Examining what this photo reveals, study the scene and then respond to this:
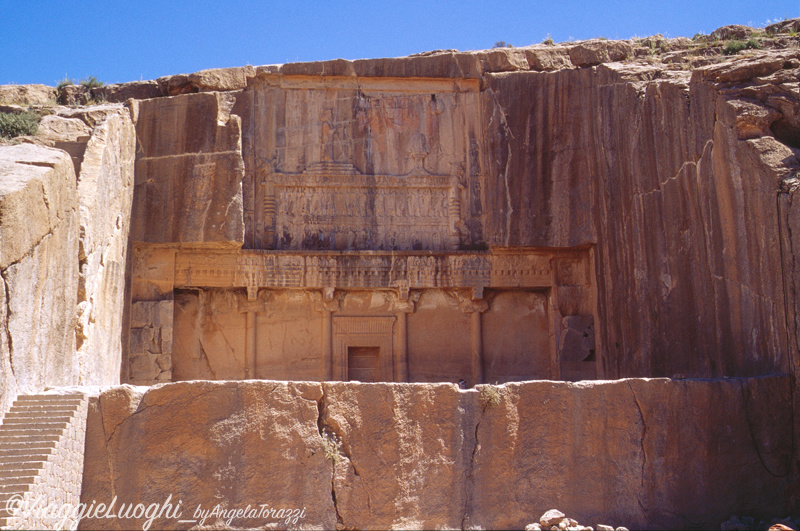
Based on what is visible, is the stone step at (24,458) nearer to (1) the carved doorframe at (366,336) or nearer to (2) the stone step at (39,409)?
(2) the stone step at (39,409)

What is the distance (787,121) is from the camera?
33.6 ft

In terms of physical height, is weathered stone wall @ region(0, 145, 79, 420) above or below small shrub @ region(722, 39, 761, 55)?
below

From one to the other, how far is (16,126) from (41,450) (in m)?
5.98

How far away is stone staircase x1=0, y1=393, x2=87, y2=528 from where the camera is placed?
6539 millimetres

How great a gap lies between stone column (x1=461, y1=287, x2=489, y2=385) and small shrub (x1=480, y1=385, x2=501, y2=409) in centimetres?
610

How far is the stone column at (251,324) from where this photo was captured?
13867 mm

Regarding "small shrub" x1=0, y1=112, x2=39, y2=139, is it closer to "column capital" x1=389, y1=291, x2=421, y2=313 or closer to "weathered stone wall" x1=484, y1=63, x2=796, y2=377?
"column capital" x1=389, y1=291, x2=421, y2=313

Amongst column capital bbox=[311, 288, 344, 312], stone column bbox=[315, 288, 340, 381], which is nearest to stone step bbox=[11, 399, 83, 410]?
stone column bbox=[315, 288, 340, 381]

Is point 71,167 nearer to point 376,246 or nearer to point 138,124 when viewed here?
point 138,124

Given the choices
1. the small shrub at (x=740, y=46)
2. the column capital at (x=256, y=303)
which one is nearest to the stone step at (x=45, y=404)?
the column capital at (x=256, y=303)

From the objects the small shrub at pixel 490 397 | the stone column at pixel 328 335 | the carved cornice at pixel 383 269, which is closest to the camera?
the small shrub at pixel 490 397

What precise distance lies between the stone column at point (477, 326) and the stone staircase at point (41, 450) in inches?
311

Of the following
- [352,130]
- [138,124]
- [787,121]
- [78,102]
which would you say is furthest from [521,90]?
[78,102]

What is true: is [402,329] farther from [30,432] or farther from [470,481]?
[30,432]
